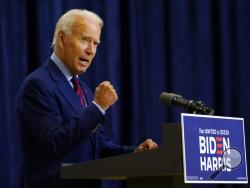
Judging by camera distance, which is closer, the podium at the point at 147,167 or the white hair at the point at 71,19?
the podium at the point at 147,167

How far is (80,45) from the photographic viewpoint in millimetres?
1974

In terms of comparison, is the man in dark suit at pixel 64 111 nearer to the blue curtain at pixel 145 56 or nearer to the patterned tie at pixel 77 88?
the patterned tie at pixel 77 88

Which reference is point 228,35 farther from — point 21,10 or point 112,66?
point 21,10

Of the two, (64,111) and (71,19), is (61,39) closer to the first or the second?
(71,19)

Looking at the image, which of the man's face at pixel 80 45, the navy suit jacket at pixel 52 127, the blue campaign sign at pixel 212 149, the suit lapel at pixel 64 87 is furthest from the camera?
the man's face at pixel 80 45

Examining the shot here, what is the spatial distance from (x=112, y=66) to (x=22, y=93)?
4.33ft

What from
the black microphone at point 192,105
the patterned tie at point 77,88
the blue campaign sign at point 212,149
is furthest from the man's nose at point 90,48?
the blue campaign sign at point 212,149

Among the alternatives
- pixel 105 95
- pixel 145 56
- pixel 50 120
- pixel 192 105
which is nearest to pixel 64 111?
pixel 50 120

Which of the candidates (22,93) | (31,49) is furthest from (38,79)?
(31,49)

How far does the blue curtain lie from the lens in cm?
289

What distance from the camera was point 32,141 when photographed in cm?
182

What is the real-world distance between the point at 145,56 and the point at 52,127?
166 cm

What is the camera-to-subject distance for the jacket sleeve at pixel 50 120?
1.66m

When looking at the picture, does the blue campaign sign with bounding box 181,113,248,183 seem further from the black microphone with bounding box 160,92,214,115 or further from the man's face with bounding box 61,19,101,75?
the man's face with bounding box 61,19,101,75
